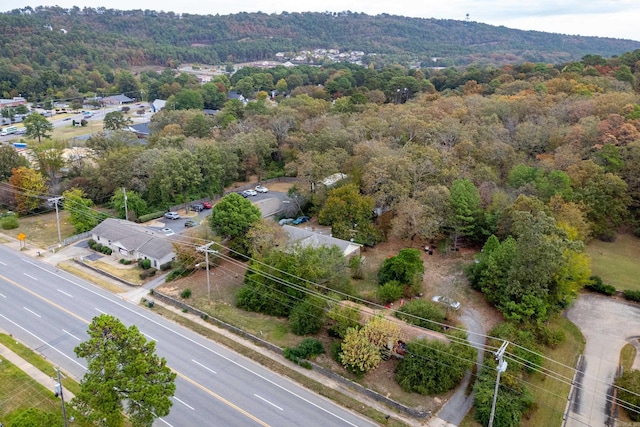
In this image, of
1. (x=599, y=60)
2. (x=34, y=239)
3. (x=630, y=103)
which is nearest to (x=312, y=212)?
(x=34, y=239)

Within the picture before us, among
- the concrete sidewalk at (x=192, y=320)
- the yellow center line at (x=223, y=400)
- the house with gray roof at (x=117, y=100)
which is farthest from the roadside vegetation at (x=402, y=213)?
the house with gray roof at (x=117, y=100)

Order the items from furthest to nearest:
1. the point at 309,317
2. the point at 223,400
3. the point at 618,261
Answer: the point at 618,261 < the point at 309,317 < the point at 223,400

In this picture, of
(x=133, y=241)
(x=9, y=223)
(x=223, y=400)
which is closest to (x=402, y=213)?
(x=223, y=400)

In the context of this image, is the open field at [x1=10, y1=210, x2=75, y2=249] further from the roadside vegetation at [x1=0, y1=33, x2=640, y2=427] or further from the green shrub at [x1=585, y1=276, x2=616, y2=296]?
the green shrub at [x1=585, y1=276, x2=616, y2=296]

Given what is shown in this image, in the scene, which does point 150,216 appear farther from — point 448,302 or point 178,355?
point 448,302

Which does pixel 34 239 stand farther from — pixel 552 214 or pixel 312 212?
pixel 552 214

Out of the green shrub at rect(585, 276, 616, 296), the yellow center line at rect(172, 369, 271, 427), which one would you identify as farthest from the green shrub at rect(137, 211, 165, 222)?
the green shrub at rect(585, 276, 616, 296)

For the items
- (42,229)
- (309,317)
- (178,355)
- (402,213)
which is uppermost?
(402,213)
